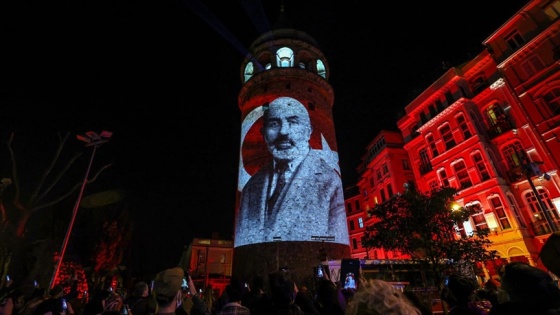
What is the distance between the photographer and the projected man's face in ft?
67.5

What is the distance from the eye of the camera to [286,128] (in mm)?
21297

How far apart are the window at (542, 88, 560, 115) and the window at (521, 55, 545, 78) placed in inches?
75.9

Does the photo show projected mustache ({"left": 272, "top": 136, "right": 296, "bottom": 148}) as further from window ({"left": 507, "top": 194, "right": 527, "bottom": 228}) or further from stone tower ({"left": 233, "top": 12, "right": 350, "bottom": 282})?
window ({"left": 507, "top": 194, "right": 527, "bottom": 228})

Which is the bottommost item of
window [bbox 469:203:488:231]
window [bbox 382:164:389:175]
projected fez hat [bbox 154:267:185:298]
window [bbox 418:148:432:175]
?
projected fez hat [bbox 154:267:185:298]

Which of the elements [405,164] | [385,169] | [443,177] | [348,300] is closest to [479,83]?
[443,177]

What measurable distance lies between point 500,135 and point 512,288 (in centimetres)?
2457

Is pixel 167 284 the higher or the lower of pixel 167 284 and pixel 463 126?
the lower

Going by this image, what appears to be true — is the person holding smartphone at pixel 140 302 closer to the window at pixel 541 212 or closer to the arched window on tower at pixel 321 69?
the window at pixel 541 212

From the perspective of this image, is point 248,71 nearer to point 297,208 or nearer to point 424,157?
point 297,208

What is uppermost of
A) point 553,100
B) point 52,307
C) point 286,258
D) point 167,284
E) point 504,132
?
point 553,100

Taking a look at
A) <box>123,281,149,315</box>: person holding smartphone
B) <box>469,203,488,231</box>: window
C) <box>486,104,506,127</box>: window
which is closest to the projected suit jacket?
<box>469,203,488,231</box>: window

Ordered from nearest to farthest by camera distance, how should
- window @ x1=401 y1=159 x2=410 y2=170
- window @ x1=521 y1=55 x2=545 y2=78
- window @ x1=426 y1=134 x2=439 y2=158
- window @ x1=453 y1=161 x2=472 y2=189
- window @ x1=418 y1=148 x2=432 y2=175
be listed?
window @ x1=521 y1=55 x2=545 y2=78, window @ x1=453 y1=161 x2=472 y2=189, window @ x1=426 y1=134 x2=439 y2=158, window @ x1=418 y1=148 x2=432 y2=175, window @ x1=401 y1=159 x2=410 y2=170

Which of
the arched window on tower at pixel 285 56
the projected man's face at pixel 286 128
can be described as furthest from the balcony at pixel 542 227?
the arched window on tower at pixel 285 56

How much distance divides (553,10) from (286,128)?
68.1ft
